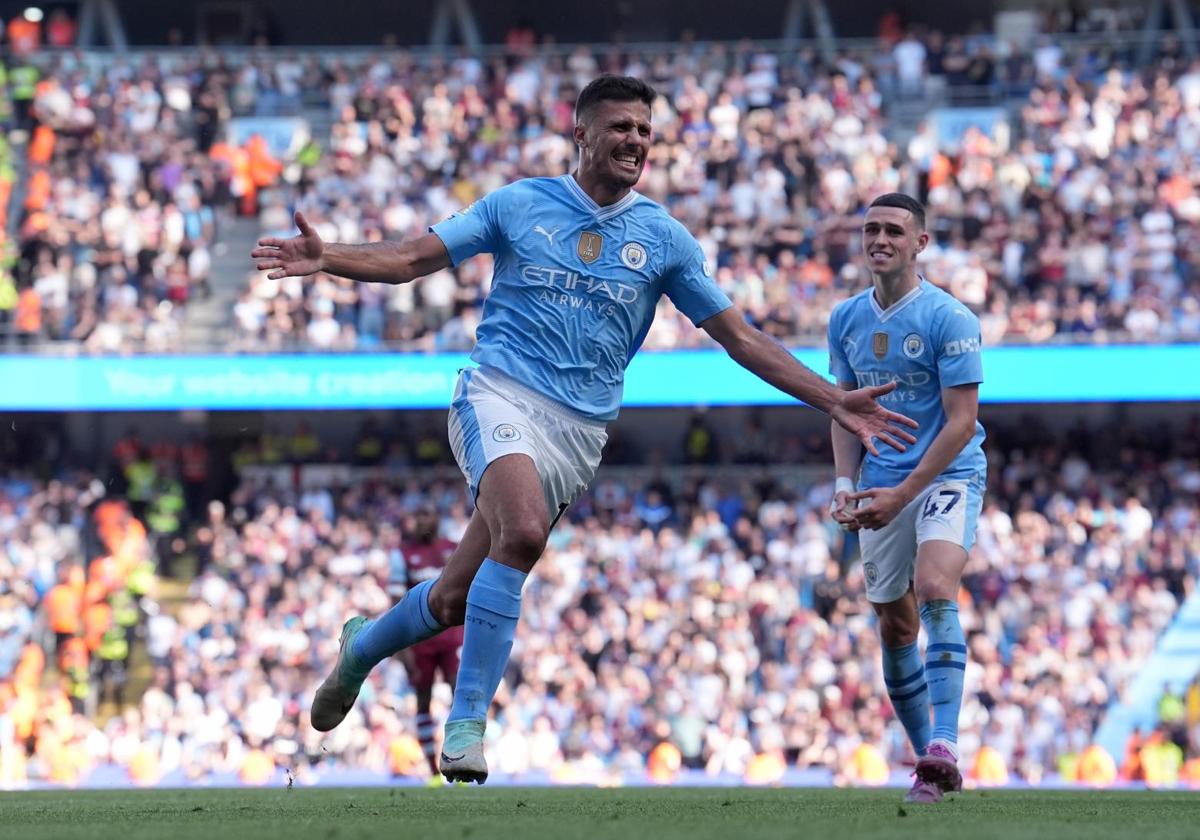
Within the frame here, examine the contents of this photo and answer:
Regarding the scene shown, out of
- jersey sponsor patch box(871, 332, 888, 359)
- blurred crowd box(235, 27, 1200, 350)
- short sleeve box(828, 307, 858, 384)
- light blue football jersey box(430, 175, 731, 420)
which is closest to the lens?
light blue football jersey box(430, 175, 731, 420)

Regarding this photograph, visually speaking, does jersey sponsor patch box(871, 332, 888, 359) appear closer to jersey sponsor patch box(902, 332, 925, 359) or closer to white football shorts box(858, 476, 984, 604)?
jersey sponsor patch box(902, 332, 925, 359)

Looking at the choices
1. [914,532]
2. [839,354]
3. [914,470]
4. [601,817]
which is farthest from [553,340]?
[914,532]

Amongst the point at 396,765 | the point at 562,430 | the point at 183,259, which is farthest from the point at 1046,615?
the point at 562,430

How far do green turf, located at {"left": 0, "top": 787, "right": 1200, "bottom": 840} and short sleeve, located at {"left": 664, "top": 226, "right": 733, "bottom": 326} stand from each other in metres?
2.02

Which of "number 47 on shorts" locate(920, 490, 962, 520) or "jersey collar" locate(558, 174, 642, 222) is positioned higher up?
"jersey collar" locate(558, 174, 642, 222)

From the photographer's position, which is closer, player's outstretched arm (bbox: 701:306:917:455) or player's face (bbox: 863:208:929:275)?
player's outstretched arm (bbox: 701:306:917:455)

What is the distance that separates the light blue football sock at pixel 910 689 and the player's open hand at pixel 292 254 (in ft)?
11.7

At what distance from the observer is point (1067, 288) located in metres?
22.3

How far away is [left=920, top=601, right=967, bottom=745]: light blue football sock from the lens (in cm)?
790

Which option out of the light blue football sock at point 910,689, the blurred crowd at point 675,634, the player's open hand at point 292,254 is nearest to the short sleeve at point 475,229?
the player's open hand at point 292,254

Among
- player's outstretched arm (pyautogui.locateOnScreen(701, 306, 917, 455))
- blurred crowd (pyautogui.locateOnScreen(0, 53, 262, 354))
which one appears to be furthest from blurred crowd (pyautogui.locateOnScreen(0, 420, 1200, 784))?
player's outstretched arm (pyautogui.locateOnScreen(701, 306, 917, 455))

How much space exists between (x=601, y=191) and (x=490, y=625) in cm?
180

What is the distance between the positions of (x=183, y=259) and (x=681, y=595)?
8.36m

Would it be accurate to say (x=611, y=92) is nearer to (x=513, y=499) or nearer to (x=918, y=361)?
(x=513, y=499)
